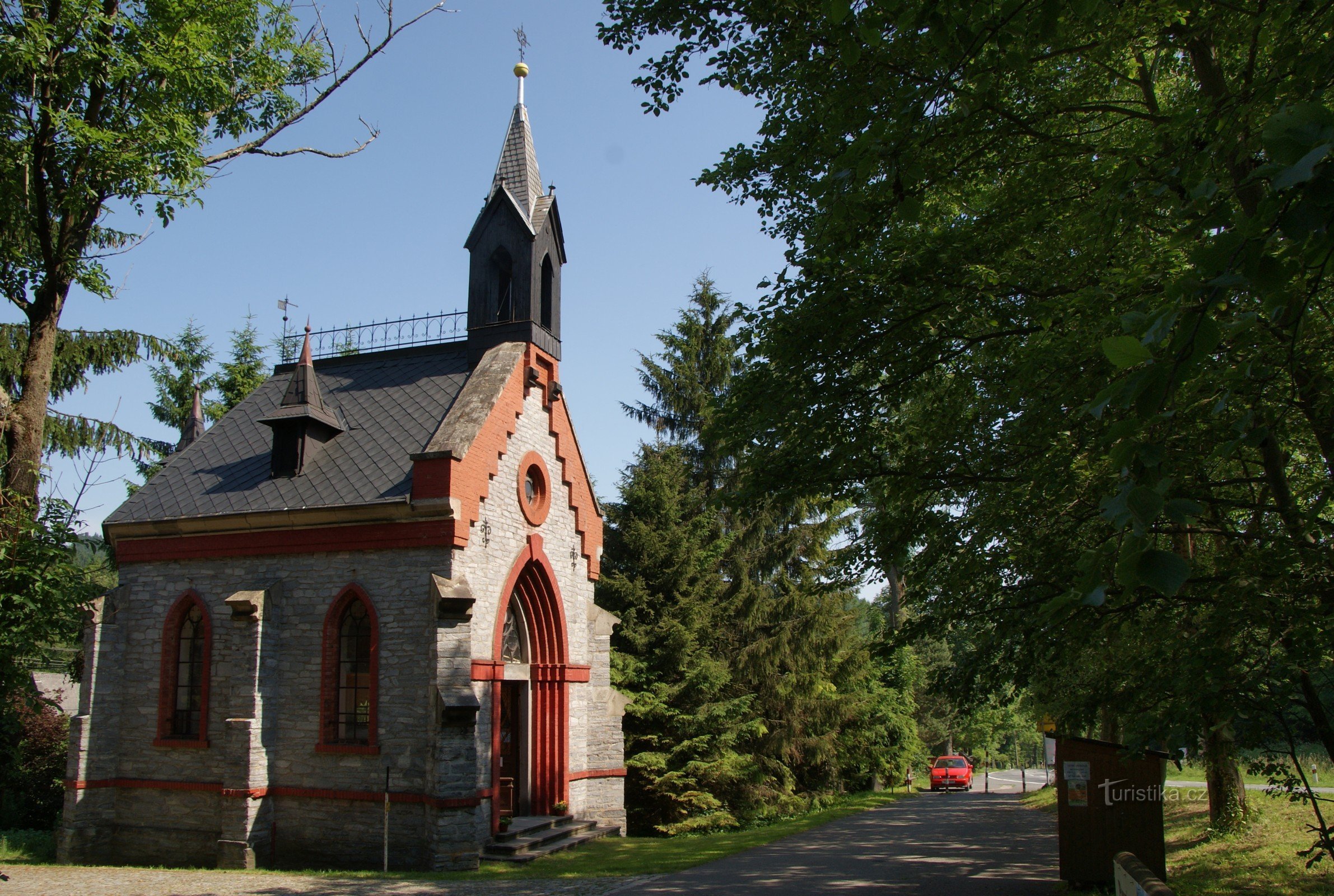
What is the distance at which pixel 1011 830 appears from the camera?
1808cm

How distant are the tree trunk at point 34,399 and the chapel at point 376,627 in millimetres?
4503

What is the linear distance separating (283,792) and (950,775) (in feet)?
95.5

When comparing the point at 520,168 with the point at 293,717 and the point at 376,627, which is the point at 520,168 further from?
the point at 293,717

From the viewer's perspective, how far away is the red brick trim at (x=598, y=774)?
56.5 ft

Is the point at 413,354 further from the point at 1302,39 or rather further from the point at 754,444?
the point at 1302,39

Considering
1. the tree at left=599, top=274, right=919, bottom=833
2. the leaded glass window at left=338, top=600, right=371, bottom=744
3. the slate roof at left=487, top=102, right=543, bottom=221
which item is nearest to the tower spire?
the slate roof at left=487, top=102, right=543, bottom=221

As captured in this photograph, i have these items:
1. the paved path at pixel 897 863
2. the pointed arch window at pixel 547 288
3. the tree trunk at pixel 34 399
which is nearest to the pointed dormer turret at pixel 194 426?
the pointed arch window at pixel 547 288

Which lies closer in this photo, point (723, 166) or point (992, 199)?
point (992, 199)

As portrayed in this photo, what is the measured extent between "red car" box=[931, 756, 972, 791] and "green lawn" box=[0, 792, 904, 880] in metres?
19.2

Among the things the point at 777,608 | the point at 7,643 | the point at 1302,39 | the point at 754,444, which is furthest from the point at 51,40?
the point at 777,608

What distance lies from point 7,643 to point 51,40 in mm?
6463

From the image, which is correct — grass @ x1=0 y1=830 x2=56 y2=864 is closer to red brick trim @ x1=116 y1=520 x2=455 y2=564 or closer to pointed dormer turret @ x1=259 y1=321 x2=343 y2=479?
red brick trim @ x1=116 y1=520 x2=455 y2=564

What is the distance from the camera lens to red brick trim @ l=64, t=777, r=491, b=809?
13422 mm

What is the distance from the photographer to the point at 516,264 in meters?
18.0
